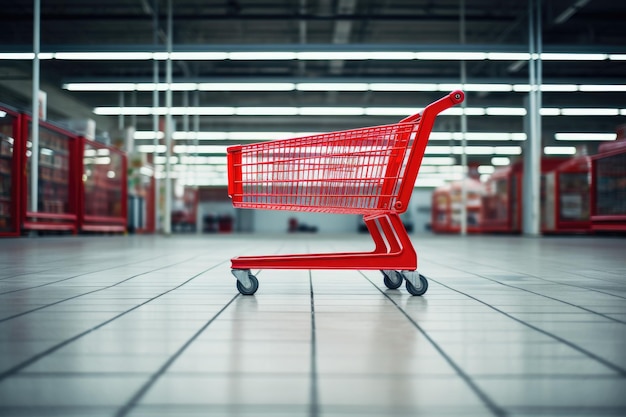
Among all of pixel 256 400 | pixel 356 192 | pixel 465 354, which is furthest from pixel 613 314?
pixel 256 400

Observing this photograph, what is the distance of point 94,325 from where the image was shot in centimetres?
194

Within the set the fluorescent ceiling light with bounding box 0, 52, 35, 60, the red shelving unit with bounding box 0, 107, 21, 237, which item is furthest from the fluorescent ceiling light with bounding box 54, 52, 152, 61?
the red shelving unit with bounding box 0, 107, 21, 237

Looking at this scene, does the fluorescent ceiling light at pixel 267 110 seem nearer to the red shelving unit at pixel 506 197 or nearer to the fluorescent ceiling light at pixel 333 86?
the fluorescent ceiling light at pixel 333 86

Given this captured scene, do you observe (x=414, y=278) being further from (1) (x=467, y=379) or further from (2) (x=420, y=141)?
(1) (x=467, y=379)

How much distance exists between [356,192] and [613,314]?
1.29 m

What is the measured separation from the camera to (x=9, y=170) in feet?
25.5

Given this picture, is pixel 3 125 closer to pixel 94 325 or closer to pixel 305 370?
pixel 94 325

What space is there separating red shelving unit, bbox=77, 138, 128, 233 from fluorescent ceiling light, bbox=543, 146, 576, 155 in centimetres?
1045

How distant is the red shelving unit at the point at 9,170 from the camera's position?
7.64 metres

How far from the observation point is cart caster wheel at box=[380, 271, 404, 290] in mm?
3094

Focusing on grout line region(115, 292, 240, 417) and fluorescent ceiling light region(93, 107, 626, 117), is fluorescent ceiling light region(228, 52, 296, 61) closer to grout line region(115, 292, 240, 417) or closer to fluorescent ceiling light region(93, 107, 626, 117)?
fluorescent ceiling light region(93, 107, 626, 117)

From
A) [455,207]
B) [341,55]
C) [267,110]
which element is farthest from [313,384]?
[455,207]

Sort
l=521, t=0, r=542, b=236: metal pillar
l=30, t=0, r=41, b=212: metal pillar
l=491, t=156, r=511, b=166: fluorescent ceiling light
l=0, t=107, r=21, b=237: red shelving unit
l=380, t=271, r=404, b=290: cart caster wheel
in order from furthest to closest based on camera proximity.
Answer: l=491, t=156, r=511, b=166: fluorescent ceiling light < l=521, t=0, r=542, b=236: metal pillar < l=30, t=0, r=41, b=212: metal pillar < l=0, t=107, r=21, b=237: red shelving unit < l=380, t=271, r=404, b=290: cart caster wheel

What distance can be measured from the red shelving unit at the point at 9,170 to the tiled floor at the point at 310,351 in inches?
203
